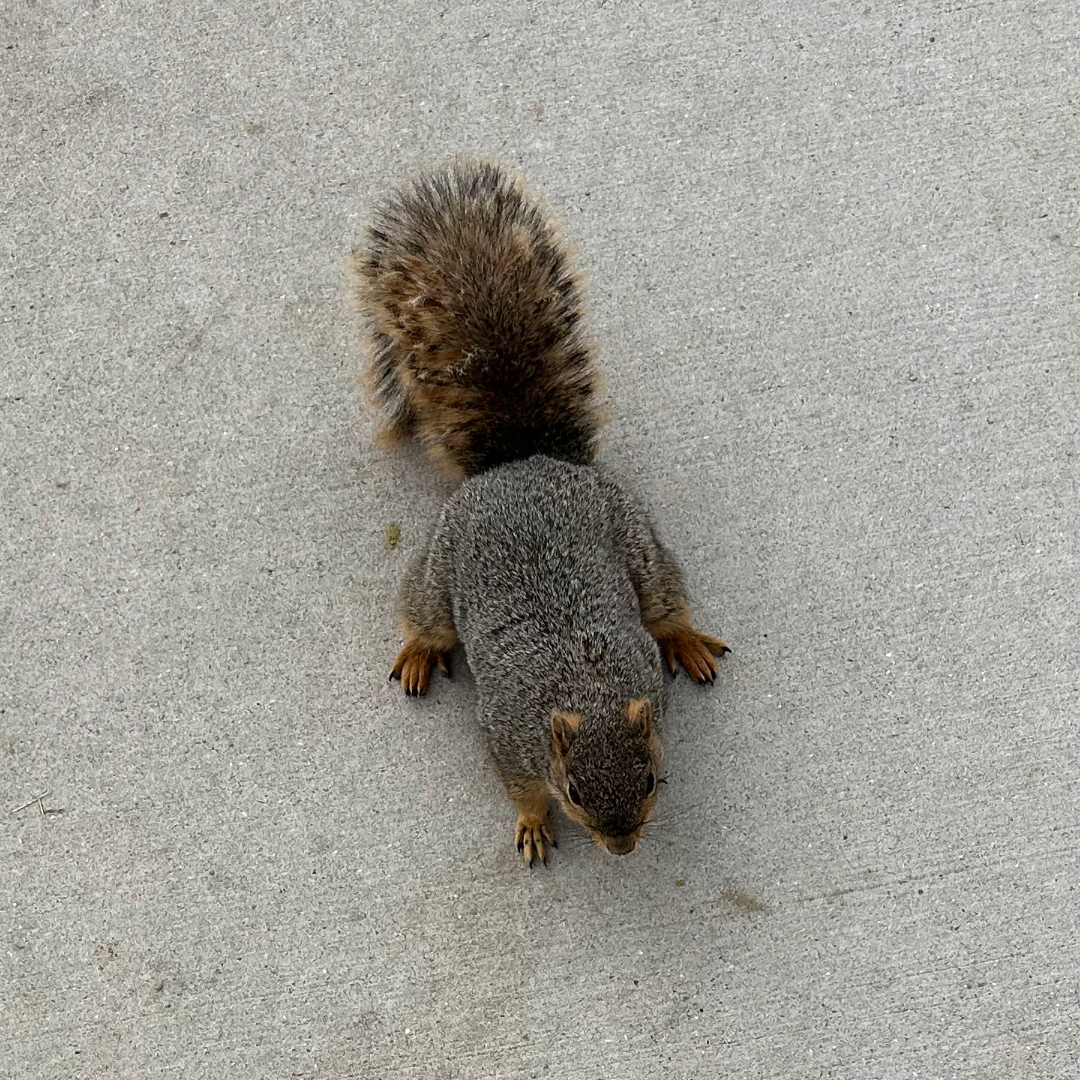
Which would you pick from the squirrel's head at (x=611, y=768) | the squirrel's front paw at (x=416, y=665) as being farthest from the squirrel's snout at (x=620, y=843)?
the squirrel's front paw at (x=416, y=665)

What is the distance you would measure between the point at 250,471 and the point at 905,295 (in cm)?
169

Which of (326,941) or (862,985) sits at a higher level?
(326,941)

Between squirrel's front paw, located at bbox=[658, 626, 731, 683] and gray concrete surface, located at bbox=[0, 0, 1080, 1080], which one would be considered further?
squirrel's front paw, located at bbox=[658, 626, 731, 683]

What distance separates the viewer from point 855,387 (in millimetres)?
2816

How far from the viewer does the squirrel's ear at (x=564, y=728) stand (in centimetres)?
213

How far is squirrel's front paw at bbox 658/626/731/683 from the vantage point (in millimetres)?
2627

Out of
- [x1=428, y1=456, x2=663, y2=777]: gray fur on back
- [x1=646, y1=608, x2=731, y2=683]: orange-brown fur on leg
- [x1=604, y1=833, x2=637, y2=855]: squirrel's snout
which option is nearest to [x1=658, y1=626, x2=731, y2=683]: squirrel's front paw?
[x1=646, y1=608, x2=731, y2=683]: orange-brown fur on leg

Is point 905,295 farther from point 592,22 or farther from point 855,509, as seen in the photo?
point 592,22

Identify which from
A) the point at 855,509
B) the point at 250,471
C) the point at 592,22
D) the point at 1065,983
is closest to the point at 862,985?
the point at 1065,983

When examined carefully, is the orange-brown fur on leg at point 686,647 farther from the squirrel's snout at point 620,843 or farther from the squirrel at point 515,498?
the squirrel's snout at point 620,843

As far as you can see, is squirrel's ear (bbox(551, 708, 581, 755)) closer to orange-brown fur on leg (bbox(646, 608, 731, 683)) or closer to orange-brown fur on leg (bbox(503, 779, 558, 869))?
orange-brown fur on leg (bbox(503, 779, 558, 869))

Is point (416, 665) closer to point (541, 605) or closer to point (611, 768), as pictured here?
point (541, 605)

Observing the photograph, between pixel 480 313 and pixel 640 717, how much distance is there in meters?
0.92

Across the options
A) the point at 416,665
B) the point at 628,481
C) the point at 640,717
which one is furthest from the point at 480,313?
the point at 640,717
